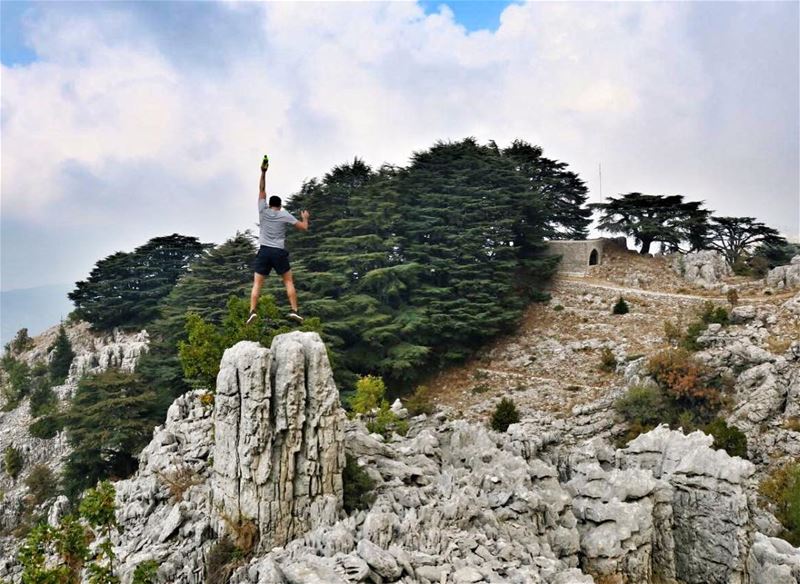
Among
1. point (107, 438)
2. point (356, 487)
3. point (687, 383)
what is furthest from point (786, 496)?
point (107, 438)

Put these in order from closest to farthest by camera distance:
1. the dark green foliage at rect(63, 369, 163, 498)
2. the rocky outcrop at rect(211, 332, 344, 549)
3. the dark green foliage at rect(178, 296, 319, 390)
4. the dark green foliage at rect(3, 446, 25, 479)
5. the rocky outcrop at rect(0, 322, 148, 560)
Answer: the rocky outcrop at rect(211, 332, 344, 549) → the dark green foliage at rect(178, 296, 319, 390) → the dark green foliage at rect(63, 369, 163, 498) → the rocky outcrop at rect(0, 322, 148, 560) → the dark green foliage at rect(3, 446, 25, 479)

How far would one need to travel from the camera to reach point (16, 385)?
4206 centimetres

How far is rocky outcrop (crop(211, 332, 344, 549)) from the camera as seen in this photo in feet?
33.8

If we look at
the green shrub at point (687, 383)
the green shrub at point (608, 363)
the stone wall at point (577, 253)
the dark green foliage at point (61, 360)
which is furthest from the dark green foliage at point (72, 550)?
the dark green foliage at point (61, 360)

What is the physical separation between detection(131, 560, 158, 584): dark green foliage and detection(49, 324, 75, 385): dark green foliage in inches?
1485

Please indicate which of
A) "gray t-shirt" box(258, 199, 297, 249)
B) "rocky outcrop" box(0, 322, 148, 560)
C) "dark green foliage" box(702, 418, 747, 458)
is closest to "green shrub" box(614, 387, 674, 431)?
"dark green foliage" box(702, 418, 747, 458)

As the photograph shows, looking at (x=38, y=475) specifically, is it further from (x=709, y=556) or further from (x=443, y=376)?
(x=709, y=556)

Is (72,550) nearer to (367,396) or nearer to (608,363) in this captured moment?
(367,396)

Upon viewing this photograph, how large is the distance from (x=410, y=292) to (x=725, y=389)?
1724 centimetres

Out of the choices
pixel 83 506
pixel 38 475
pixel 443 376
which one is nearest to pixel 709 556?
pixel 83 506

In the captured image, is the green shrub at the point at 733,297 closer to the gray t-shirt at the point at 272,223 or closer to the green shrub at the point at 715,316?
the green shrub at the point at 715,316

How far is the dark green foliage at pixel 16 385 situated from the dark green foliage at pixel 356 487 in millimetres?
41816

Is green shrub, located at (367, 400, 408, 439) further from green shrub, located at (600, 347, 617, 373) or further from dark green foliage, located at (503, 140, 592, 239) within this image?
dark green foliage, located at (503, 140, 592, 239)

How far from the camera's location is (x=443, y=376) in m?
32.2
